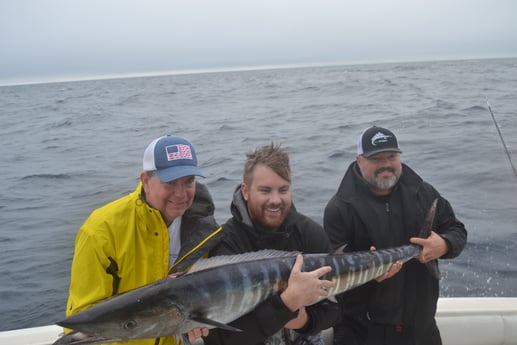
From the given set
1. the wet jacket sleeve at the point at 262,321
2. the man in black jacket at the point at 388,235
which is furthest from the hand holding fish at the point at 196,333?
the man in black jacket at the point at 388,235

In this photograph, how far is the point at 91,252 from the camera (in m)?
2.70

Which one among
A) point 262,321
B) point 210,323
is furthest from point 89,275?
point 262,321

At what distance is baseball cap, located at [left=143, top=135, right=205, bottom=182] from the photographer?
2.93m

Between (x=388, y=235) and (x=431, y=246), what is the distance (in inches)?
12.6

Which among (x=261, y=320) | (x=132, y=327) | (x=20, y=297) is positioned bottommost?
(x=20, y=297)

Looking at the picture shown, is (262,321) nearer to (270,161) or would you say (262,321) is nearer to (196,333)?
(196,333)

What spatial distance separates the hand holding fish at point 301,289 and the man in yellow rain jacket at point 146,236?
1.88ft

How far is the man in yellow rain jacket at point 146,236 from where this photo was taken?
2.70 metres

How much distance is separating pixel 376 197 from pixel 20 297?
18.2ft

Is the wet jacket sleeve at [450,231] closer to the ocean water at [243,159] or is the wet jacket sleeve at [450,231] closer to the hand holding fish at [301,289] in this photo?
the hand holding fish at [301,289]

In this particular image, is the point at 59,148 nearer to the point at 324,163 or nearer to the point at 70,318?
the point at 324,163

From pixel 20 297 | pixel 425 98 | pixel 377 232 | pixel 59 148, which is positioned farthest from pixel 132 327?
pixel 425 98

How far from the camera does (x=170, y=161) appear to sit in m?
2.97

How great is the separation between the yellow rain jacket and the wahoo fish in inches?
14.3
